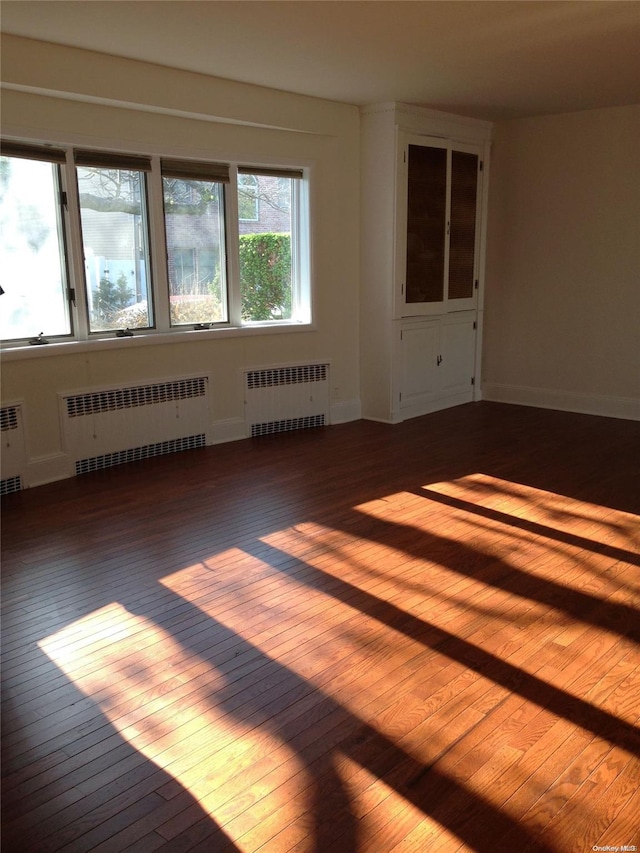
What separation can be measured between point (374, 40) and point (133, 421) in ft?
10.3

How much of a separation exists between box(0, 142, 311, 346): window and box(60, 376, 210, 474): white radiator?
1.54 ft

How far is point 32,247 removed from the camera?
4984 millimetres

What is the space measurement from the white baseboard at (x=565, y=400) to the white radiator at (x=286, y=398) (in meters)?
2.13

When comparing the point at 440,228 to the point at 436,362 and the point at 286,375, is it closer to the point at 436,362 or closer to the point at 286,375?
the point at 436,362

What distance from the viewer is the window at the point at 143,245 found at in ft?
16.3

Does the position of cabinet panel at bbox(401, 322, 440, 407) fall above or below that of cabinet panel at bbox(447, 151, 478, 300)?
below

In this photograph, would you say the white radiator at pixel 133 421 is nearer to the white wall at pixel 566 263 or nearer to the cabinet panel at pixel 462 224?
the cabinet panel at pixel 462 224

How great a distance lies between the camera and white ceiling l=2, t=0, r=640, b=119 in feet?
12.6

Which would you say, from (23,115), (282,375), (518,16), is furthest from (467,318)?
(23,115)

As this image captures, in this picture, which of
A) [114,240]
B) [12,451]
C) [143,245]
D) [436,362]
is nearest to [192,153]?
[143,245]

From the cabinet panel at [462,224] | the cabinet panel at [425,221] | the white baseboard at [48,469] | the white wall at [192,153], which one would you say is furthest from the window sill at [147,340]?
the cabinet panel at [462,224]

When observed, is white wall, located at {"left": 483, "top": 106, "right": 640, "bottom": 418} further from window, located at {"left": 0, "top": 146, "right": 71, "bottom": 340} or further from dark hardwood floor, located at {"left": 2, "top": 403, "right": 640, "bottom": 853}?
window, located at {"left": 0, "top": 146, "right": 71, "bottom": 340}

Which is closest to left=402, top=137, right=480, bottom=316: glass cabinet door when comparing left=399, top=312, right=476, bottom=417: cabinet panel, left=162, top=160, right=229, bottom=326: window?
left=399, top=312, right=476, bottom=417: cabinet panel

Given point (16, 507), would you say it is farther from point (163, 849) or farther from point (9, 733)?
point (163, 849)
